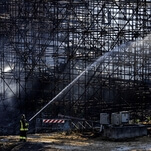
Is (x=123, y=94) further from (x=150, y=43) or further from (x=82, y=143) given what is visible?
(x=82, y=143)

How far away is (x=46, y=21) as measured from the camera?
22203 millimetres

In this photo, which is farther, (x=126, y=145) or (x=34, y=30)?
(x=34, y=30)

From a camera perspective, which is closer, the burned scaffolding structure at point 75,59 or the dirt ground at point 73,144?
the dirt ground at point 73,144

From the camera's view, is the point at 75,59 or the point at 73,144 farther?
the point at 75,59

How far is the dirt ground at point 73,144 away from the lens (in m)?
13.2

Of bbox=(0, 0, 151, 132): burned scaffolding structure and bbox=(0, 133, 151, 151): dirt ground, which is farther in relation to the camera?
bbox=(0, 0, 151, 132): burned scaffolding structure

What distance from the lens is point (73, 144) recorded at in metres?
14.0

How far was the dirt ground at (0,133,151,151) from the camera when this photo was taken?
521 inches

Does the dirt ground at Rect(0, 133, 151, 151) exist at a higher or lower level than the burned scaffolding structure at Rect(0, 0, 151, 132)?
lower

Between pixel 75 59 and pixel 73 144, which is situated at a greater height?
pixel 75 59

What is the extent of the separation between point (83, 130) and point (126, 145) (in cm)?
322

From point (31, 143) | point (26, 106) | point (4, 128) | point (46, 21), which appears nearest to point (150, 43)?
point (46, 21)

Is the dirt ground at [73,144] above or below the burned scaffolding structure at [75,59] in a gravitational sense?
below

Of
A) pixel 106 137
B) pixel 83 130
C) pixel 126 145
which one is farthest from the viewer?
pixel 83 130
